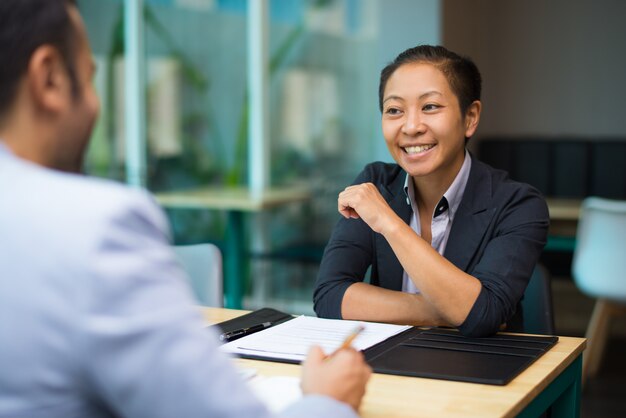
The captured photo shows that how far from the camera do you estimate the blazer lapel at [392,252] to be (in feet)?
7.09

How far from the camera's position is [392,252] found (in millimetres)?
2162

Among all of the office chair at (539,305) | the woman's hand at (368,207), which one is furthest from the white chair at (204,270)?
the office chair at (539,305)

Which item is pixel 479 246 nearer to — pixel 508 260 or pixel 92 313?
pixel 508 260

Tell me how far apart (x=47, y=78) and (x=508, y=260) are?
1309 mm

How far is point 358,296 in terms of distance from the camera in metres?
1.99

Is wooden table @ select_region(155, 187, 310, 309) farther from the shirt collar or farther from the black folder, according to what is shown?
the black folder

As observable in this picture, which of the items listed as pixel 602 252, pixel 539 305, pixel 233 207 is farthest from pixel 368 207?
pixel 233 207

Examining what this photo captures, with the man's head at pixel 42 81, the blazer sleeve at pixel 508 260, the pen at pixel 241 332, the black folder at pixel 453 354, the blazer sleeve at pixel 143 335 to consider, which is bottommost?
the pen at pixel 241 332

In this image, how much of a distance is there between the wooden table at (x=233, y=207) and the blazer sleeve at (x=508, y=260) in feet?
8.75

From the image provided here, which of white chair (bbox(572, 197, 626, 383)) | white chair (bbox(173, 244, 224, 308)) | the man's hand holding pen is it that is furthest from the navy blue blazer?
white chair (bbox(572, 197, 626, 383))

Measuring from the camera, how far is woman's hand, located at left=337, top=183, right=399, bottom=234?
6.50 feet

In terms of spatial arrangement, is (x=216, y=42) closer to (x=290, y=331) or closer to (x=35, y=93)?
(x=290, y=331)

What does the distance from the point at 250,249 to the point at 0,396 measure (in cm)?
502

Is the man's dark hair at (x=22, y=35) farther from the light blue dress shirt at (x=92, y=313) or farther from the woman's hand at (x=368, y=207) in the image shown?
the woman's hand at (x=368, y=207)
